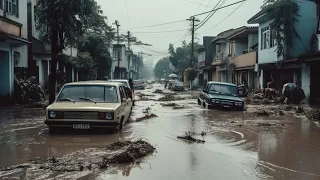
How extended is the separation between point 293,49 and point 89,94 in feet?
66.7

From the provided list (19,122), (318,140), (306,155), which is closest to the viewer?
(306,155)

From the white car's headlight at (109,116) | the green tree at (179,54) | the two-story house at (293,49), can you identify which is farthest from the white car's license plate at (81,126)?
the green tree at (179,54)

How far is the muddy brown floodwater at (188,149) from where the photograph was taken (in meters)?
6.58

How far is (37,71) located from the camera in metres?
29.5

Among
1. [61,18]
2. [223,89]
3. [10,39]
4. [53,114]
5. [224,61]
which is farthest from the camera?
[224,61]

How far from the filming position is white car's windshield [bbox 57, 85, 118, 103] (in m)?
11.1

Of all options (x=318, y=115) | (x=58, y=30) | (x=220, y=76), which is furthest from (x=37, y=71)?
(x=220, y=76)

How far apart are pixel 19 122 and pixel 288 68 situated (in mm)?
20693

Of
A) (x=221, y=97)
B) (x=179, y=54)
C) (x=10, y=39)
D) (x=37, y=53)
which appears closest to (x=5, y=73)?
(x=10, y=39)

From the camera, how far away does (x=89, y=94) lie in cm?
1134

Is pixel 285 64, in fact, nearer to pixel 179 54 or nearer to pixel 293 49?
pixel 293 49

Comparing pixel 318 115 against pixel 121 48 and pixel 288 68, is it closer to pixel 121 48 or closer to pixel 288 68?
pixel 288 68

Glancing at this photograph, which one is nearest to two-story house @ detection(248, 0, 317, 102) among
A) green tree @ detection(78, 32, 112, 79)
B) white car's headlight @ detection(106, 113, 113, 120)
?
white car's headlight @ detection(106, 113, 113, 120)

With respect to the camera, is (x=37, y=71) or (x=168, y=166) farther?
(x=37, y=71)
